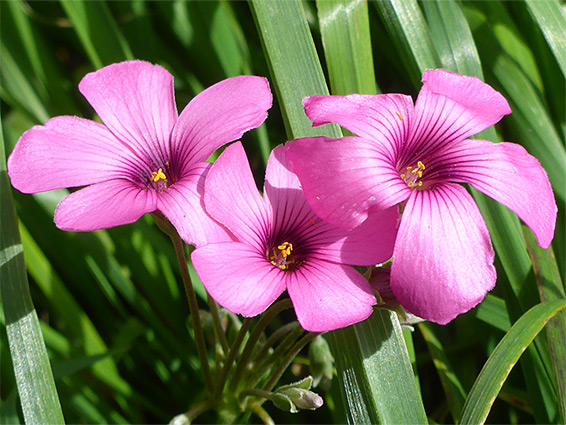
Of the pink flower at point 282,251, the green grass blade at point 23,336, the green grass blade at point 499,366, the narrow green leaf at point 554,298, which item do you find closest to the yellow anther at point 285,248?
the pink flower at point 282,251

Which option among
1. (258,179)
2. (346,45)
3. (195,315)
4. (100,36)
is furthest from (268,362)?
(100,36)

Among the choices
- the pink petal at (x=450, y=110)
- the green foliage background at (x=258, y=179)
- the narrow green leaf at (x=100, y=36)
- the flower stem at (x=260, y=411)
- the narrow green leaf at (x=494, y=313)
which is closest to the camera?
the pink petal at (x=450, y=110)

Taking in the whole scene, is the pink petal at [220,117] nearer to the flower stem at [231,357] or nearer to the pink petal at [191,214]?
the pink petal at [191,214]

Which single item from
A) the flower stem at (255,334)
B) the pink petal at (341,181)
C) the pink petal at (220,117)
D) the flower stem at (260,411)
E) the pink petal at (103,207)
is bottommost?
the flower stem at (260,411)

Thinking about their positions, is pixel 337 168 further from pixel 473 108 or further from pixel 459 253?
pixel 473 108

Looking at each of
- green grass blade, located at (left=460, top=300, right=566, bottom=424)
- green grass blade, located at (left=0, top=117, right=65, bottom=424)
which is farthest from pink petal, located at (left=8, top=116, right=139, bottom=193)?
green grass blade, located at (left=460, top=300, right=566, bottom=424)

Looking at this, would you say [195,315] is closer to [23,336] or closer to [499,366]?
[23,336]

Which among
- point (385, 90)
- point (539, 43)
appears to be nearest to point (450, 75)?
point (539, 43)
